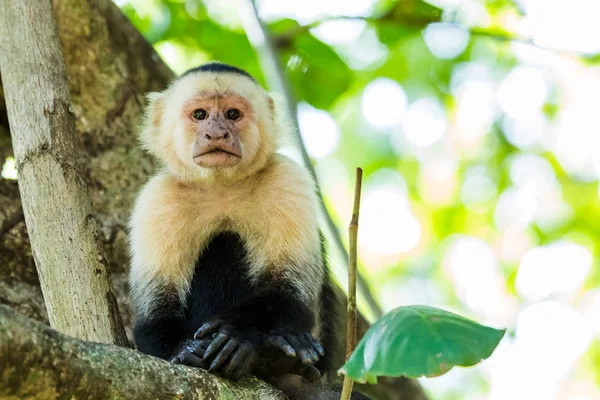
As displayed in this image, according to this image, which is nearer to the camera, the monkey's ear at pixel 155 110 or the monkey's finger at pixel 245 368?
the monkey's finger at pixel 245 368

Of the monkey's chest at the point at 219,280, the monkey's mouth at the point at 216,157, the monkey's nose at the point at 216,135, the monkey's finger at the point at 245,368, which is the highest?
the monkey's nose at the point at 216,135

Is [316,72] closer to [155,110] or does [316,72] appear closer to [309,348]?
[155,110]

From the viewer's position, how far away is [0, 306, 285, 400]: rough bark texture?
194 cm

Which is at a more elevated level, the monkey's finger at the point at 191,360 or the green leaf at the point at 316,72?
the green leaf at the point at 316,72

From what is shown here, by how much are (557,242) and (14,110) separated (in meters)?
6.56

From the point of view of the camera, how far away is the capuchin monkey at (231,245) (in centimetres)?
329

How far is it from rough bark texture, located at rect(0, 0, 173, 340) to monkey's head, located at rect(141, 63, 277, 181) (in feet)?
1.81

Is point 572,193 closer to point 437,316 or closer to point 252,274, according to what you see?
point 252,274

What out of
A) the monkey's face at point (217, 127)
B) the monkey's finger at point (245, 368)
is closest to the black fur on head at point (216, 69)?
the monkey's face at point (217, 127)

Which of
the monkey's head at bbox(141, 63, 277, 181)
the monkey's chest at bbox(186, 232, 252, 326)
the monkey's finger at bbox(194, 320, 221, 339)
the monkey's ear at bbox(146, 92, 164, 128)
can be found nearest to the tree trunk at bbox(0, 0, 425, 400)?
the monkey's ear at bbox(146, 92, 164, 128)

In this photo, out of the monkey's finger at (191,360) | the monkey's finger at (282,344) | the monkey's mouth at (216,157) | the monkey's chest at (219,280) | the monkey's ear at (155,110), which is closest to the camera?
the monkey's finger at (191,360)

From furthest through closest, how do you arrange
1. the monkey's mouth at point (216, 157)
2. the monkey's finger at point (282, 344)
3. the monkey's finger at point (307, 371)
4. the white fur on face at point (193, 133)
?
the white fur on face at point (193, 133)
the monkey's mouth at point (216, 157)
the monkey's finger at point (307, 371)
the monkey's finger at point (282, 344)

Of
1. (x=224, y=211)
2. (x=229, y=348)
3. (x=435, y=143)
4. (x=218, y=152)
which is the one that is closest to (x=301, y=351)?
(x=229, y=348)

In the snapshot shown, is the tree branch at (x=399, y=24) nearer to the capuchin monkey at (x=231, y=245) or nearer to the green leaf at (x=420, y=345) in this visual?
the capuchin monkey at (x=231, y=245)
